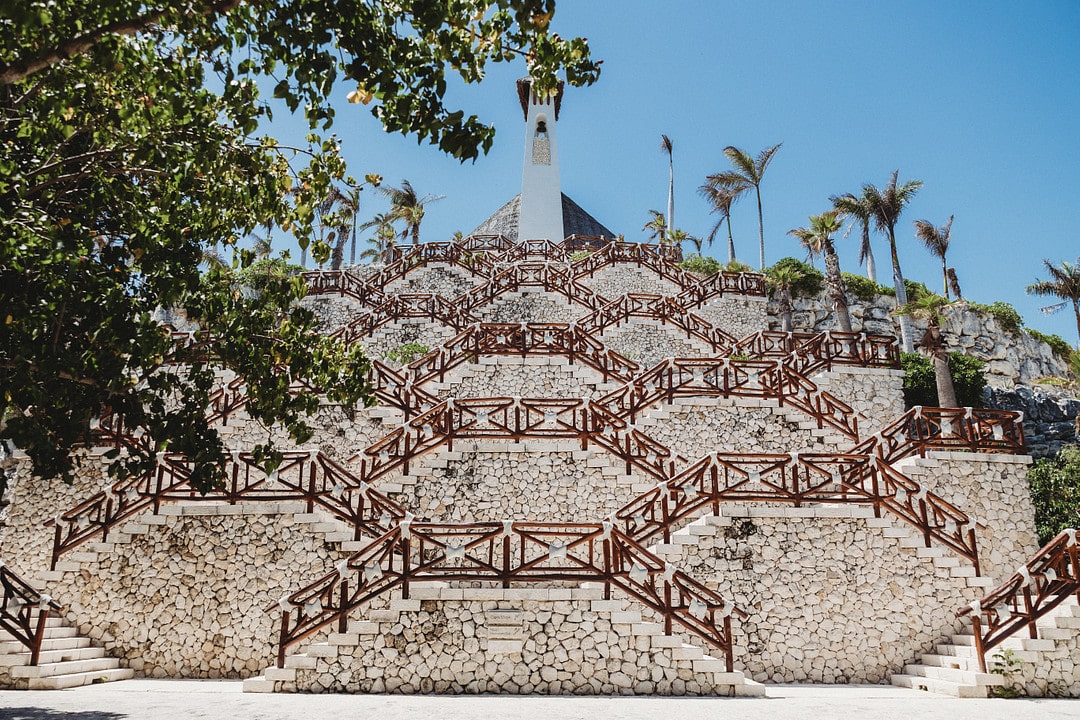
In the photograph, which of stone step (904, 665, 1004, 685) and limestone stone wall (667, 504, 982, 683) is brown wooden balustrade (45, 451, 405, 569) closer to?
limestone stone wall (667, 504, 982, 683)

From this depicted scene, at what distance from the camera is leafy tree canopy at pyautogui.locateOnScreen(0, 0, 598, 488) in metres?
6.74

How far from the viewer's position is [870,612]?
11.8 meters

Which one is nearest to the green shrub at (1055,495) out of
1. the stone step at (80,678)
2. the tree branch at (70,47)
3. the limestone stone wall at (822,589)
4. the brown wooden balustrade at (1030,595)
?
the limestone stone wall at (822,589)

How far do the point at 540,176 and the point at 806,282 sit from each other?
52.3 feet

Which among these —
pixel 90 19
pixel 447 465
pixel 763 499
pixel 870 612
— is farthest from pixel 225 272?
pixel 870 612

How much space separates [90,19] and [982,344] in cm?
3419

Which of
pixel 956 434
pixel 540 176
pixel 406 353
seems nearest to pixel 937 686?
pixel 956 434

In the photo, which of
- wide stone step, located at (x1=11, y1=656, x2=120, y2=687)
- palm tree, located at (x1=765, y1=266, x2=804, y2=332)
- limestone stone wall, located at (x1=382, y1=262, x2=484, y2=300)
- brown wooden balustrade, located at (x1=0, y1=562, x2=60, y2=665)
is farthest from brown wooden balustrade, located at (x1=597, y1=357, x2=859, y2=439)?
limestone stone wall, located at (x1=382, y1=262, x2=484, y2=300)

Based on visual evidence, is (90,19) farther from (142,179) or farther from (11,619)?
(11,619)

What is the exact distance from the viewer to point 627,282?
91.2ft

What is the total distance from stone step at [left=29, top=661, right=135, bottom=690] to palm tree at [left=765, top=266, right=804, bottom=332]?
78.2 ft

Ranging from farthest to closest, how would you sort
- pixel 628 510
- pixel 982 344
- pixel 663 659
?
pixel 982 344 < pixel 628 510 < pixel 663 659

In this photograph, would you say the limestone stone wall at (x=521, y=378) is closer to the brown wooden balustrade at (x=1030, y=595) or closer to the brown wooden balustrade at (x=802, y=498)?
the brown wooden balustrade at (x=802, y=498)

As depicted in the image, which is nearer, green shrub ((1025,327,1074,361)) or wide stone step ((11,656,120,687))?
wide stone step ((11,656,120,687))
